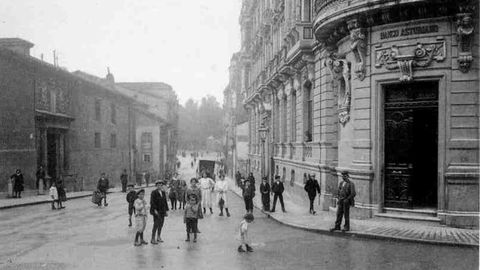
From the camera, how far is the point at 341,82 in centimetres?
1747

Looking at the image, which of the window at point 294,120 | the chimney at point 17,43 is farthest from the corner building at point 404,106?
the chimney at point 17,43

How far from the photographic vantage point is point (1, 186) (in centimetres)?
2739

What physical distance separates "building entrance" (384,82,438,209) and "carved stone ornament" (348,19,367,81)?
0.92m

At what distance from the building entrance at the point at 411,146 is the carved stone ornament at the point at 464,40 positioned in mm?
1088

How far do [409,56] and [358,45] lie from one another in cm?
160

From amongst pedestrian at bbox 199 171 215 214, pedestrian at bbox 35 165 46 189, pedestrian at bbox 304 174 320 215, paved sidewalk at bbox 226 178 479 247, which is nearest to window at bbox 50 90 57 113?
pedestrian at bbox 35 165 46 189

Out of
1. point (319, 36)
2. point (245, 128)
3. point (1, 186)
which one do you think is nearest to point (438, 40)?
point (319, 36)

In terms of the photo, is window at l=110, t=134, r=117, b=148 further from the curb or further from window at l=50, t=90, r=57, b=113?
the curb

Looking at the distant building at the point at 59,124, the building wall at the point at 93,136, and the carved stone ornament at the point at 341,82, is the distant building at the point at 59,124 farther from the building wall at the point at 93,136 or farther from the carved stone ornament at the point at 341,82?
the carved stone ornament at the point at 341,82

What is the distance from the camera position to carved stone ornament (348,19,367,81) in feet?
49.0

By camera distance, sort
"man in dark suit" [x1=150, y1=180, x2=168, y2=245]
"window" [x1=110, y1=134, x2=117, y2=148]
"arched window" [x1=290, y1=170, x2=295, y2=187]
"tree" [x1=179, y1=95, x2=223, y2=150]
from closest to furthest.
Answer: "man in dark suit" [x1=150, y1=180, x2=168, y2=245] < "arched window" [x1=290, y1=170, x2=295, y2=187] < "window" [x1=110, y1=134, x2=117, y2=148] < "tree" [x1=179, y1=95, x2=223, y2=150]

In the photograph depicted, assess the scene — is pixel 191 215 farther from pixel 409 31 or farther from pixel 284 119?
pixel 284 119

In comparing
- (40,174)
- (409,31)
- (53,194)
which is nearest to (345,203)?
(409,31)

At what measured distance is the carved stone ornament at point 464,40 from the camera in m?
13.2
